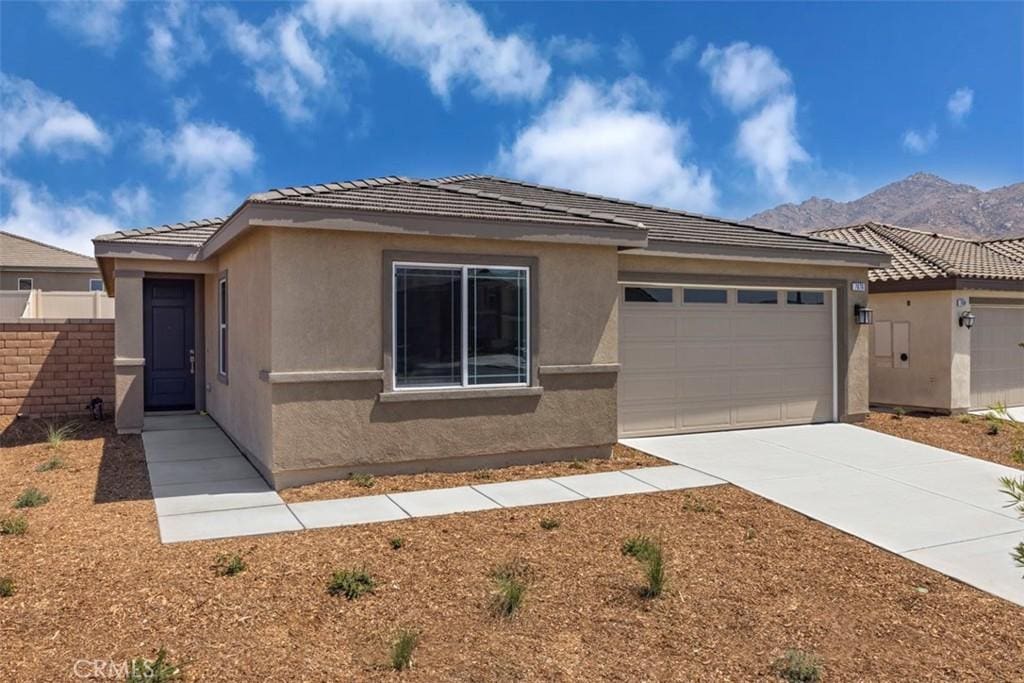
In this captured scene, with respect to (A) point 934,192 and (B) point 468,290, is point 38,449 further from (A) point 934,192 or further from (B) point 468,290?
(A) point 934,192

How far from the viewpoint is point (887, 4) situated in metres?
16.5

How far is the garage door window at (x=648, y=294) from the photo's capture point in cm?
1127

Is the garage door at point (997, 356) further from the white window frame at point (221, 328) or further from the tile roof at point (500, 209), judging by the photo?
the white window frame at point (221, 328)

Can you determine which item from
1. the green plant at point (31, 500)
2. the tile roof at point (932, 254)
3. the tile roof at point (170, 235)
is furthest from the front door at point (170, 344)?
the tile roof at point (932, 254)

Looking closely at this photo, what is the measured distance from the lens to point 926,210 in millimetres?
86938

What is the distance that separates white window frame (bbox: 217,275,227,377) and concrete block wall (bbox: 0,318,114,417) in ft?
9.52

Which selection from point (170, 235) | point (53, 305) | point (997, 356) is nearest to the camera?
point (170, 235)

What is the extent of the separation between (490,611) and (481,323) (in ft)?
14.4

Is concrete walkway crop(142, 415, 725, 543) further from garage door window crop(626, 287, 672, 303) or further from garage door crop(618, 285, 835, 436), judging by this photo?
garage door window crop(626, 287, 672, 303)

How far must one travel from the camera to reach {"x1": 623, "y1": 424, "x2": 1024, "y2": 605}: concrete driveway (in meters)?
6.35

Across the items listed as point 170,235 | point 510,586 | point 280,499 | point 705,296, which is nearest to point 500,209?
point 280,499

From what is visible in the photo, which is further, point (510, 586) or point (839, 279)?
point (839, 279)

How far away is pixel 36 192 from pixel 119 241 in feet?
81.9

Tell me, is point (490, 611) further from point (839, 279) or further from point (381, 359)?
point (839, 279)
